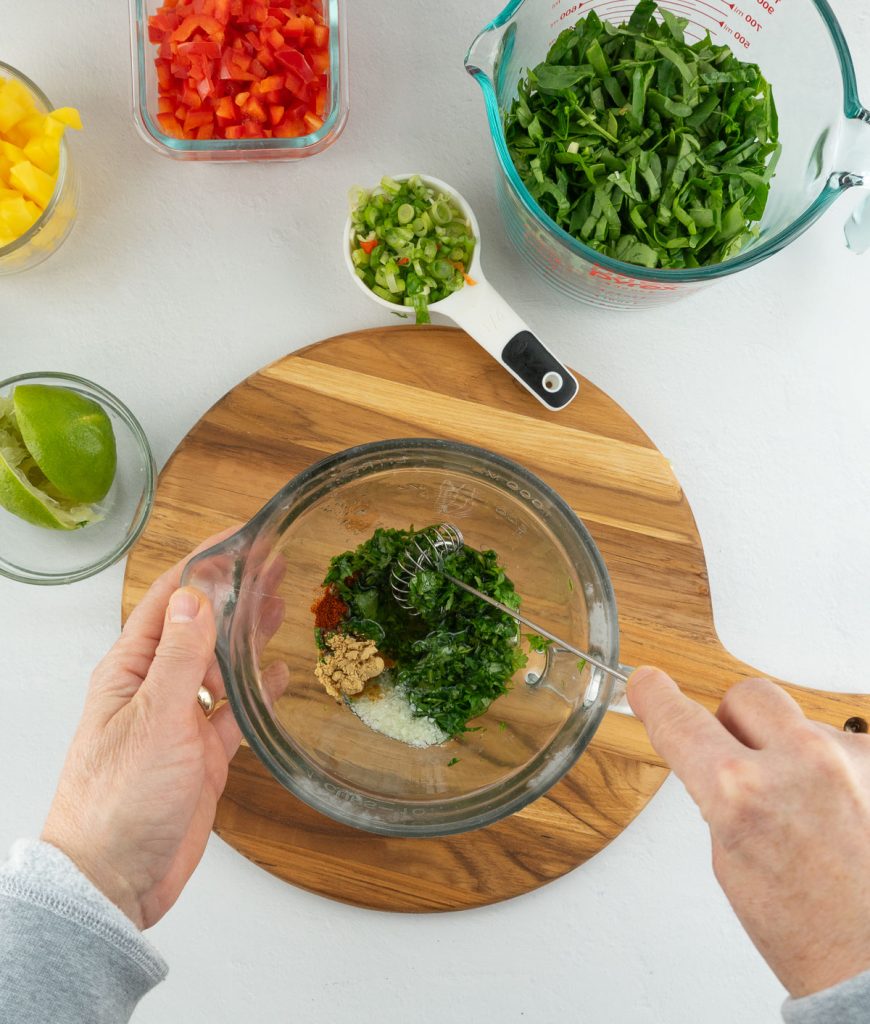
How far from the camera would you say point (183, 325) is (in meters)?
1.67

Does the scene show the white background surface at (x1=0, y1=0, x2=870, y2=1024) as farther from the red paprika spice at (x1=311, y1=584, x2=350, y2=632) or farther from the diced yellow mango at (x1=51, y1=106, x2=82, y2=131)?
the red paprika spice at (x1=311, y1=584, x2=350, y2=632)

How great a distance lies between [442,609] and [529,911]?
2.40 feet

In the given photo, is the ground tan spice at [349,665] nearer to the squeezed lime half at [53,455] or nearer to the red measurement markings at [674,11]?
the squeezed lime half at [53,455]

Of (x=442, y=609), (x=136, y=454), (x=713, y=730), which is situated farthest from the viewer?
(x=136, y=454)

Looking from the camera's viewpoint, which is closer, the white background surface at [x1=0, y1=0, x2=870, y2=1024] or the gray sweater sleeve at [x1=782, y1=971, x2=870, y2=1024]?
the gray sweater sleeve at [x1=782, y1=971, x2=870, y2=1024]

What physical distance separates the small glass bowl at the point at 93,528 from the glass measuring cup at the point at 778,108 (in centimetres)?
82

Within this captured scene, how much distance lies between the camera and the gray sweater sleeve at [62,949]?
1124 millimetres

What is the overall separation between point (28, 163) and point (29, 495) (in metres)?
0.60

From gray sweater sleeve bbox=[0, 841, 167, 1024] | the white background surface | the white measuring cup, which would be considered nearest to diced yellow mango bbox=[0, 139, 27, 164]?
the white background surface

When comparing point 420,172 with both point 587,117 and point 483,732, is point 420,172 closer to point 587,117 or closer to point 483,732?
point 587,117

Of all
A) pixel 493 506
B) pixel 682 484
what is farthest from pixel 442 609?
pixel 682 484

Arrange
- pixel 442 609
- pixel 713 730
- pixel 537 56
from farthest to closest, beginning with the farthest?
pixel 537 56
pixel 442 609
pixel 713 730

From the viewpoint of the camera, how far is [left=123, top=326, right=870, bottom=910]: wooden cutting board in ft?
4.92

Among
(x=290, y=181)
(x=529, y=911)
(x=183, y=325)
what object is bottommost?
(x=529, y=911)
